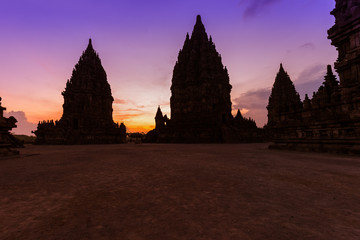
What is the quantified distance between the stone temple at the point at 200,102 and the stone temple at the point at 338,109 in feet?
52.1

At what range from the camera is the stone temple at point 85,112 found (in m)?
32.4

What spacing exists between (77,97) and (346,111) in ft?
137

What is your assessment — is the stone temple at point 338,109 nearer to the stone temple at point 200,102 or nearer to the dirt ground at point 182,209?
the dirt ground at point 182,209

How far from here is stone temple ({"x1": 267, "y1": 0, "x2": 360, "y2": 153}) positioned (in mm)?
8891

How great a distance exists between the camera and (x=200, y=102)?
34594mm

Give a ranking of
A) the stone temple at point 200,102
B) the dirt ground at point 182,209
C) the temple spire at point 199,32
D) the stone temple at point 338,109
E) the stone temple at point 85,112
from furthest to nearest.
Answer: the temple spire at point 199,32 → the stone temple at point 85,112 → the stone temple at point 200,102 → the stone temple at point 338,109 → the dirt ground at point 182,209

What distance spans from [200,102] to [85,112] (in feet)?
79.2

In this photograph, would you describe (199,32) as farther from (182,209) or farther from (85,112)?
(182,209)

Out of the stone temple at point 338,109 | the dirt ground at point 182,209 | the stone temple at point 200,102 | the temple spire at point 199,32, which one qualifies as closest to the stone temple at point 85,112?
the stone temple at point 200,102

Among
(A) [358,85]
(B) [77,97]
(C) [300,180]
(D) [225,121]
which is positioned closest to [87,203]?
(C) [300,180]

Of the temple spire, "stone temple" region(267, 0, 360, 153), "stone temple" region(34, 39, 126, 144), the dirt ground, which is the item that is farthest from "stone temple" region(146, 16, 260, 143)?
the dirt ground

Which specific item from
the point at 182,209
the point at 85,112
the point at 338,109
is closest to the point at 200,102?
the point at 85,112

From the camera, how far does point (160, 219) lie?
1974mm

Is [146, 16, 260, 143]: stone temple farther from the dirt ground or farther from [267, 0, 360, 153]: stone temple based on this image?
the dirt ground
